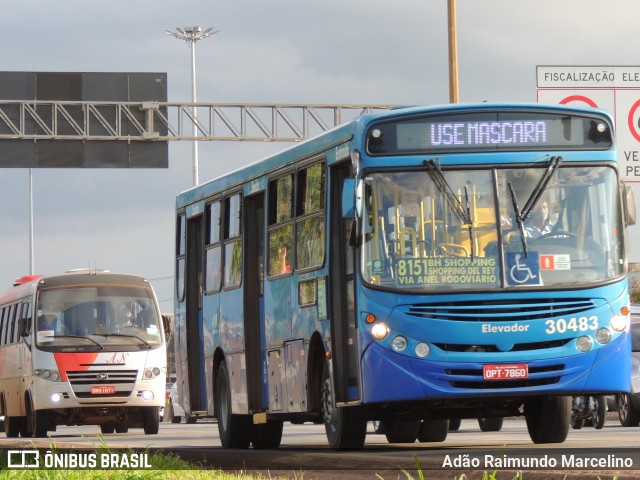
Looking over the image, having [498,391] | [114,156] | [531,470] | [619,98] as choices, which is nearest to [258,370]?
[498,391]

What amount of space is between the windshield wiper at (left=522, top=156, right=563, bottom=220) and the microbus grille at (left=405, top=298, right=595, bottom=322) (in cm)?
86

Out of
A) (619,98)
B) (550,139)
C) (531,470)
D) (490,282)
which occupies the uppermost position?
(619,98)

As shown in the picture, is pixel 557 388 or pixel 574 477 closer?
pixel 574 477

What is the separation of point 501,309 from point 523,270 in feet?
1.42

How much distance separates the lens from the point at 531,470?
1310cm

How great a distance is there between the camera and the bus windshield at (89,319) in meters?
32.2

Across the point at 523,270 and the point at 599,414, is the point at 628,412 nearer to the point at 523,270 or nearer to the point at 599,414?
the point at 599,414

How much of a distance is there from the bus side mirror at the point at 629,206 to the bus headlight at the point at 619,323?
3.04 feet

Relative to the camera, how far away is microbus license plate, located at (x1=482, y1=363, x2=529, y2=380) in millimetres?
16953

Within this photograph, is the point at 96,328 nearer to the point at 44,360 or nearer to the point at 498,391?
the point at 44,360

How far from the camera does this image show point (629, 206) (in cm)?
1745

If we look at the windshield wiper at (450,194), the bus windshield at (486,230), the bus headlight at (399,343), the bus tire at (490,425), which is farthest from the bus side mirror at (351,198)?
the bus tire at (490,425)

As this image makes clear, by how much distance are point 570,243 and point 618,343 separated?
1.09 meters

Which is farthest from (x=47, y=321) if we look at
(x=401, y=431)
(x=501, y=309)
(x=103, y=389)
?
(x=501, y=309)
